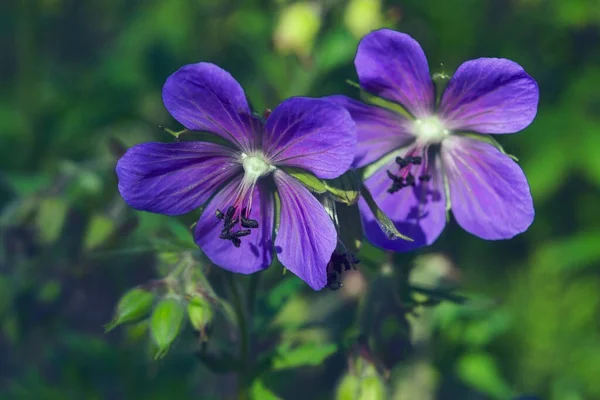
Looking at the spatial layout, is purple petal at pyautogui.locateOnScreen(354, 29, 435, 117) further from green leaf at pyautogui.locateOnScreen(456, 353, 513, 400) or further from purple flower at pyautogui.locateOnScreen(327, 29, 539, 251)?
green leaf at pyautogui.locateOnScreen(456, 353, 513, 400)

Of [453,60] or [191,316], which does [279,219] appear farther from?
[453,60]

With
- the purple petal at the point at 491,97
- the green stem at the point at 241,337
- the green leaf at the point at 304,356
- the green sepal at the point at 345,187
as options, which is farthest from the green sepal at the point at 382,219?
the green leaf at the point at 304,356

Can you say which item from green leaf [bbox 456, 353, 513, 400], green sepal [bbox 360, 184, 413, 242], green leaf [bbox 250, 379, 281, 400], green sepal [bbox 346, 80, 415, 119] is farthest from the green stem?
green leaf [bbox 456, 353, 513, 400]

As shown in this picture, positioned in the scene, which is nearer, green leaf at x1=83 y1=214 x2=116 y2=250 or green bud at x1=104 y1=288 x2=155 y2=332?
green bud at x1=104 y1=288 x2=155 y2=332

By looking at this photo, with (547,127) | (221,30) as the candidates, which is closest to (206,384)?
(221,30)

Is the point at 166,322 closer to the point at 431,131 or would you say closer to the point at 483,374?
the point at 431,131

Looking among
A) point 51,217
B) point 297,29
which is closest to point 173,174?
point 51,217
